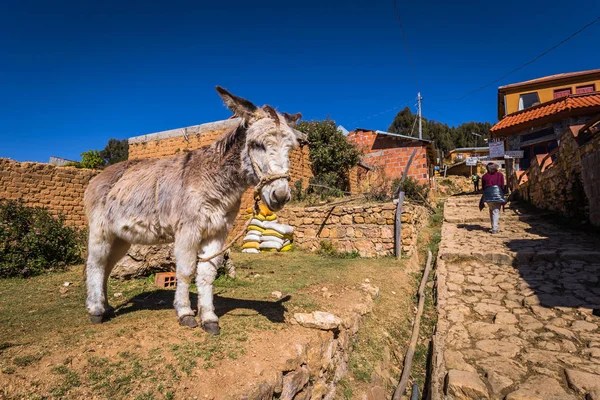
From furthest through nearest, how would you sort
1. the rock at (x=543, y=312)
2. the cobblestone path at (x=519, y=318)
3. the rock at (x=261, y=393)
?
the rock at (x=543, y=312), the cobblestone path at (x=519, y=318), the rock at (x=261, y=393)

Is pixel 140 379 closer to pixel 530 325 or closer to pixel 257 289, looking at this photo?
pixel 257 289

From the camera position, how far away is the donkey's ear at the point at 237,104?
2.38 meters

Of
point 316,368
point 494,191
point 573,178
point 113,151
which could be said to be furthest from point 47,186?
point 113,151

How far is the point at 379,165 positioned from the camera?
57.3 feet

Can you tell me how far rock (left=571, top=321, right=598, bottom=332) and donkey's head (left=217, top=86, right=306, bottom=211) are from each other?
3925 mm

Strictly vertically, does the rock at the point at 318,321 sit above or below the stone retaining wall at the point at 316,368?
above

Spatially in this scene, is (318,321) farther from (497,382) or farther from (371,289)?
(371,289)

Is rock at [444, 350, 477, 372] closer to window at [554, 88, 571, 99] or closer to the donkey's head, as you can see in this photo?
the donkey's head

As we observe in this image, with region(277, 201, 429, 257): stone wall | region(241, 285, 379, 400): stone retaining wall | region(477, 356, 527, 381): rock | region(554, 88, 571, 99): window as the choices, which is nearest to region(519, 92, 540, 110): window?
region(554, 88, 571, 99): window

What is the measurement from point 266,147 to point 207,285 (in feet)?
4.13

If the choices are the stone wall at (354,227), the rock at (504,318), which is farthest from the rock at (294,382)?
the stone wall at (354,227)

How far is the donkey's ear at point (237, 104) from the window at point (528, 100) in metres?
24.3

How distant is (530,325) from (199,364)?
158 inches

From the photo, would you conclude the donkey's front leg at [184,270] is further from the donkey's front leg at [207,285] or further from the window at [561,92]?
the window at [561,92]
